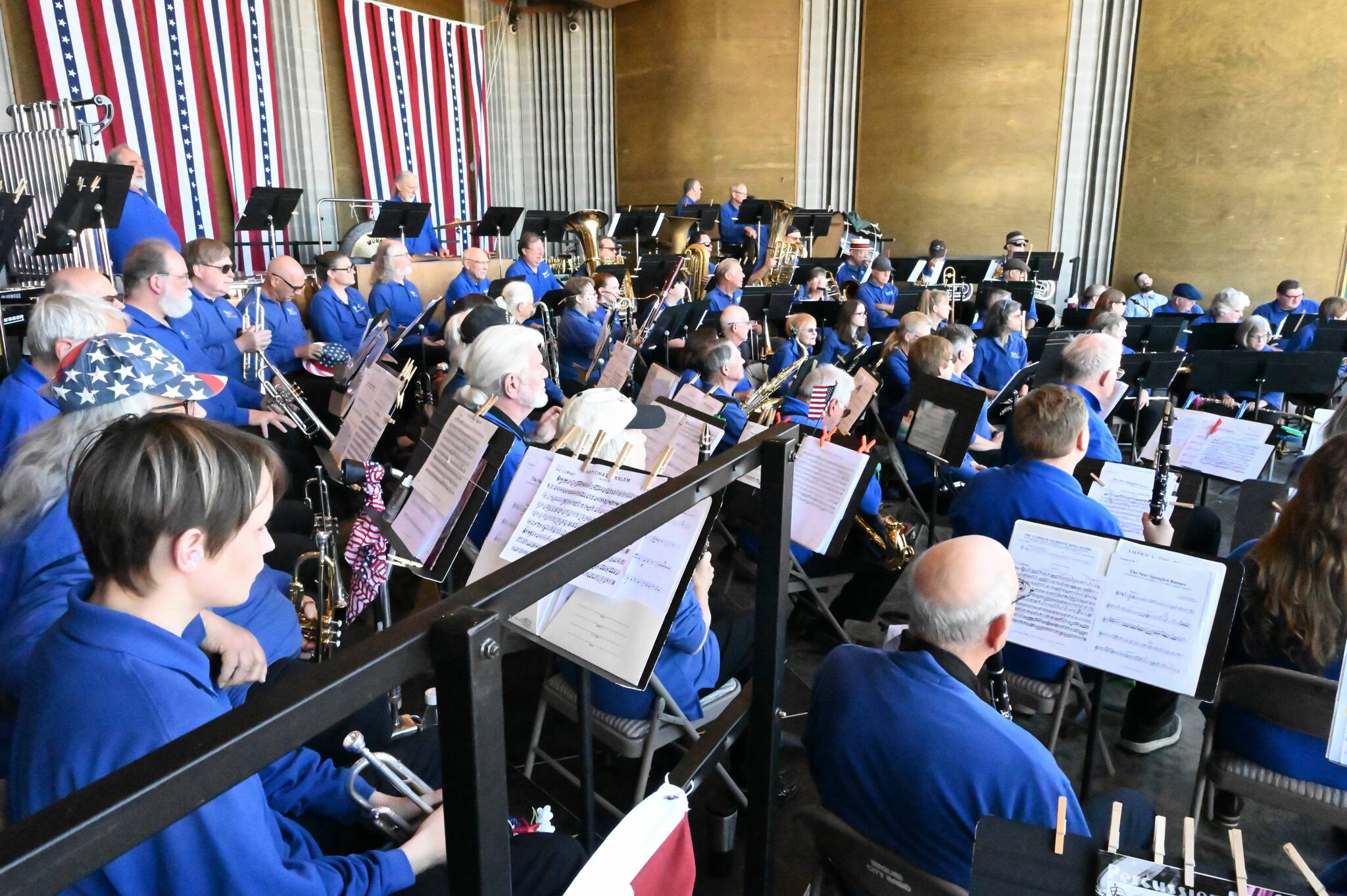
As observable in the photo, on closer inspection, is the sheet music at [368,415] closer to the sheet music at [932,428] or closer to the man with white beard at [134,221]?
the sheet music at [932,428]

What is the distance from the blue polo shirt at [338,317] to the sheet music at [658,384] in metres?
2.52

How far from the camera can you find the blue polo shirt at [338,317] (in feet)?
20.2

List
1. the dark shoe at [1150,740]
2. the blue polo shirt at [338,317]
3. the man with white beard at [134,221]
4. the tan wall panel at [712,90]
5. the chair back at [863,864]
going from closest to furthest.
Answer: the chair back at [863,864], the dark shoe at [1150,740], the blue polo shirt at [338,317], the man with white beard at [134,221], the tan wall panel at [712,90]

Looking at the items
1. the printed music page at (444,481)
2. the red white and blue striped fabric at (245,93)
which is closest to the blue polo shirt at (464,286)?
the red white and blue striped fabric at (245,93)

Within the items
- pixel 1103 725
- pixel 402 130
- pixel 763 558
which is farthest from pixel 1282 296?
pixel 402 130

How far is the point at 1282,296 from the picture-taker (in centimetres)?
833

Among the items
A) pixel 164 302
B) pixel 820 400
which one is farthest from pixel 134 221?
pixel 820 400

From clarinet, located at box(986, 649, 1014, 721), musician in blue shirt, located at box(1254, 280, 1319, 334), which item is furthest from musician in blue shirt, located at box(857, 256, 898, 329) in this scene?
clarinet, located at box(986, 649, 1014, 721)

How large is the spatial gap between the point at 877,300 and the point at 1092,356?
4.60 m

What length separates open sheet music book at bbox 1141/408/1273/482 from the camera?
3893 millimetres

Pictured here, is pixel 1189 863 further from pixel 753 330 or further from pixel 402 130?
pixel 402 130

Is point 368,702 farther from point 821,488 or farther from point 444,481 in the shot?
point 821,488

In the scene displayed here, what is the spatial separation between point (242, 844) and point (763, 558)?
2.90 feet

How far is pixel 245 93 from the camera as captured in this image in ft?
31.8
